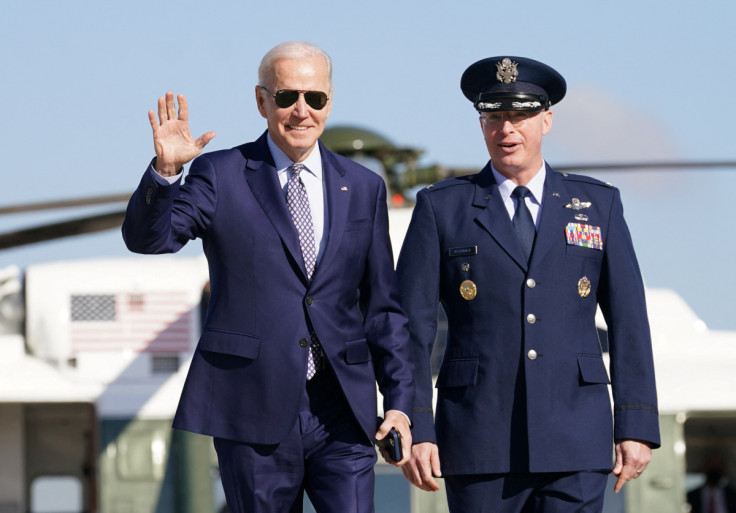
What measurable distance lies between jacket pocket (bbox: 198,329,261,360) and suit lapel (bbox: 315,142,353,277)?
0.26 metres

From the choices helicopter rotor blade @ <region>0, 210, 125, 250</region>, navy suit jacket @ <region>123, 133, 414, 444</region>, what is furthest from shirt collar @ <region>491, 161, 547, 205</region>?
helicopter rotor blade @ <region>0, 210, 125, 250</region>

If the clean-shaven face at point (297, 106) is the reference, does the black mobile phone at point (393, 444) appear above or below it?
below

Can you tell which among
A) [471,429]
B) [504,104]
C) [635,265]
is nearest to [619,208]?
[635,265]

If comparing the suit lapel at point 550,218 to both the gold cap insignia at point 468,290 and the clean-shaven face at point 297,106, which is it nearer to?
the gold cap insignia at point 468,290

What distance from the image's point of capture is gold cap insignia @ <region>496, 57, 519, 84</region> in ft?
12.9

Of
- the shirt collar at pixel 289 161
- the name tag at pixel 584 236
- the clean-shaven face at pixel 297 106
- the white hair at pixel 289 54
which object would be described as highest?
the white hair at pixel 289 54

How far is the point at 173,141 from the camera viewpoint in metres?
3.24

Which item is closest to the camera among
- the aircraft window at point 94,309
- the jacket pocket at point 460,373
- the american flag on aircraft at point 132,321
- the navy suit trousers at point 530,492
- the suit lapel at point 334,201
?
the suit lapel at point 334,201

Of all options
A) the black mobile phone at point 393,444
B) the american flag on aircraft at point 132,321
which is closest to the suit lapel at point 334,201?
the black mobile phone at point 393,444

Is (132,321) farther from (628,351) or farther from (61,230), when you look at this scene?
(628,351)

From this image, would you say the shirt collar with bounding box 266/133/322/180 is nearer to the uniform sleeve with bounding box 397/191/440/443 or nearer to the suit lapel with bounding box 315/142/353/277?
the suit lapel with bounding box 315/142/353/277

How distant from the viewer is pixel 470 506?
378 centimetres

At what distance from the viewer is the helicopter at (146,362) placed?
852cm

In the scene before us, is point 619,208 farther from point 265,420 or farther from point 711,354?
point 711,354
